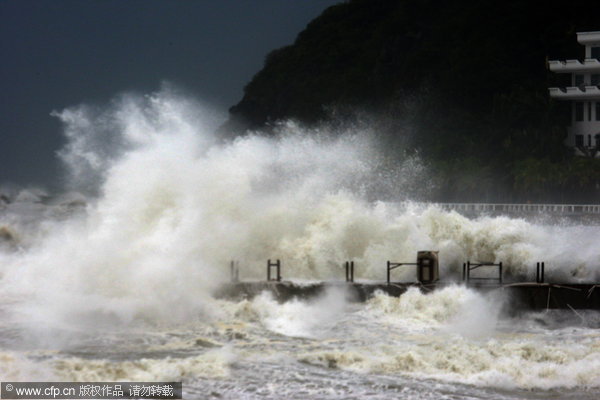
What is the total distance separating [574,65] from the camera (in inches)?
2884

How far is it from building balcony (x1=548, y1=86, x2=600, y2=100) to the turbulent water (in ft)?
126

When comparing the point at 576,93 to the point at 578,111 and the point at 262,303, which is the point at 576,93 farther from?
the point at 262,303

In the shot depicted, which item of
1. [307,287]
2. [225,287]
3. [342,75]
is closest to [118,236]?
[225,287]

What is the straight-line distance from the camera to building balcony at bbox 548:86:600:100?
236 feet

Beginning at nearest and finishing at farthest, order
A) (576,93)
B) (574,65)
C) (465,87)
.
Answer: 1. (576,93)
2. (574,65)
3. (465,87)

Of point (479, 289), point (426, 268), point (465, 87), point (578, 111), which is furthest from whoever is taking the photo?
point (465, 87)

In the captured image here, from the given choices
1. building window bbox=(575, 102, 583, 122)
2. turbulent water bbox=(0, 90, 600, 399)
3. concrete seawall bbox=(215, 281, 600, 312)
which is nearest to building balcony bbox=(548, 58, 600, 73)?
building window bbox=(575, 102, 583, 122)

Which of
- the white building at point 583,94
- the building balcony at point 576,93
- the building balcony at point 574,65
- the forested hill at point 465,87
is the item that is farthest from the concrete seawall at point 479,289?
the building balcony at point 574,65

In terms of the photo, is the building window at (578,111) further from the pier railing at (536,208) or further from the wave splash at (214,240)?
the wave splash at (214,240)

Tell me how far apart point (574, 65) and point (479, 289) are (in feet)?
169

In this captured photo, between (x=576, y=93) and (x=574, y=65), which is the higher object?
(x=574, y=65)

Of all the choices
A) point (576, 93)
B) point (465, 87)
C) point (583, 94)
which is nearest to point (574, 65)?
point (576, 93)

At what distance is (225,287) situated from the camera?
27391 mm

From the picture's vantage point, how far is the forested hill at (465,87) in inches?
2805
